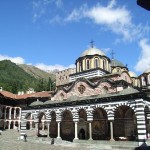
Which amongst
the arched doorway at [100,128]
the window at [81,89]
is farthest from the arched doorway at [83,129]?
the window at [81,89]

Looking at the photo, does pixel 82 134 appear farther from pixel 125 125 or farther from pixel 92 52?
pixel 92 52

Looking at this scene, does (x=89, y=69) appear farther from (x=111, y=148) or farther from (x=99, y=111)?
(x=111, y=148)

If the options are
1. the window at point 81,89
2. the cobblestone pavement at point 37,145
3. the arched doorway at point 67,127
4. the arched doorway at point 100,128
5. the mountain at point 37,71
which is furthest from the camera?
the mountain at point 37,71

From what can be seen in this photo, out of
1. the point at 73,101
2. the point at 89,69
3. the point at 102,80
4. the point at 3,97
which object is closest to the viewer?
the point at 73,101

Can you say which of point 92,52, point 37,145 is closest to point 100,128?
point 37,145

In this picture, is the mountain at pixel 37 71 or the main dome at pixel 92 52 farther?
the mountain at pixel 37 71

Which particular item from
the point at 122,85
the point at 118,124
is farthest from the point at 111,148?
the point at 122,85

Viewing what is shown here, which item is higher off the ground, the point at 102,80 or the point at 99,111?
the point at 102,80

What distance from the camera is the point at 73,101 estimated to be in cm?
2505

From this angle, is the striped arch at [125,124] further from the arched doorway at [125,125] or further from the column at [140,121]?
the column at [140,121]

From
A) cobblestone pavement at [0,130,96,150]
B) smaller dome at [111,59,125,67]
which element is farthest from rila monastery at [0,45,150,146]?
smaller dome at [111,59,125,67]

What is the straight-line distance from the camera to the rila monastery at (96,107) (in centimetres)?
2148

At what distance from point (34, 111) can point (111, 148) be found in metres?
12.1

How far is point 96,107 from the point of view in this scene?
23188mm
